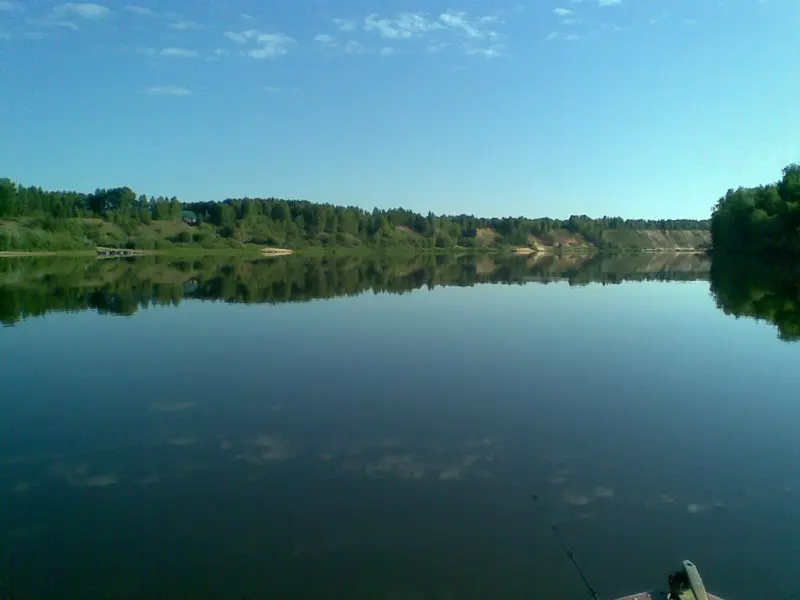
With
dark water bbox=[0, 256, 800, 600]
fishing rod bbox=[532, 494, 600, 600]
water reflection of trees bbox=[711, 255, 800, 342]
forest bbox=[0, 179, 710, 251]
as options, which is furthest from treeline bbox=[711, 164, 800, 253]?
forest bbox=[0, 179, 710, 251]

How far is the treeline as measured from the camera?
64.2m

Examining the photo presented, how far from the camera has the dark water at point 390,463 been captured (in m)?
6.62

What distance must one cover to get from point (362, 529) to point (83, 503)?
3.92m

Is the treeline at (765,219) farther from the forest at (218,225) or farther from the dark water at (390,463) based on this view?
the forest at (218,225)

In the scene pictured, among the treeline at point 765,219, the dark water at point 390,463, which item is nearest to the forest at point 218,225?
the dark water at point 390,463

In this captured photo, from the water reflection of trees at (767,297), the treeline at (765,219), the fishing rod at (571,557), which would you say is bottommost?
the fishing rod at (571,557)

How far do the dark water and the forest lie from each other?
78287mm

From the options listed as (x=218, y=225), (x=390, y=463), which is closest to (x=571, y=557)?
(x=390, y=463)

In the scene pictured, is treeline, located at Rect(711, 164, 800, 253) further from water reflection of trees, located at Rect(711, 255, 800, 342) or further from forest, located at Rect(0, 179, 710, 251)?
forest, located at Rect(0, 179, 710, 251)

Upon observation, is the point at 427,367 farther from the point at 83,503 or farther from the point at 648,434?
the point at 83,503

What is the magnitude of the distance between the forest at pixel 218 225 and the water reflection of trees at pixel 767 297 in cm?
8216

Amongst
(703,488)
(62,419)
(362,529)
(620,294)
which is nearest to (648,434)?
(703,488)

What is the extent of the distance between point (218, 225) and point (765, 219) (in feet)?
370

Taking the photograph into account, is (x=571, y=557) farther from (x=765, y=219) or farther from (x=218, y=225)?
(x=218, y=225)
